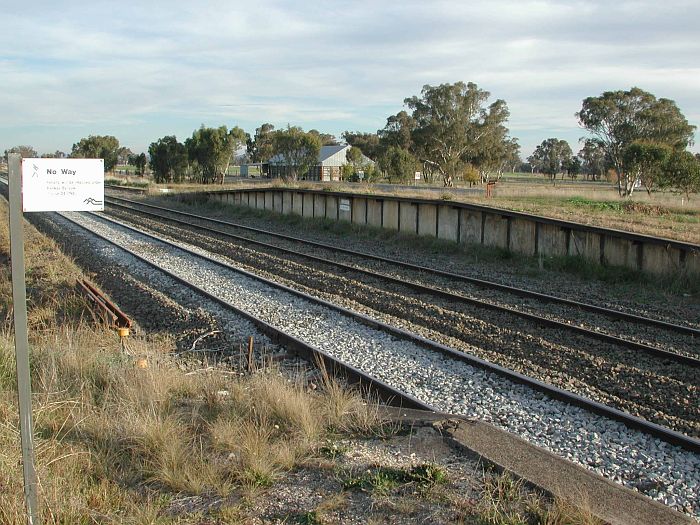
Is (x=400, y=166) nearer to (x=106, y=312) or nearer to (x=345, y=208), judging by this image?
(x=345, y=208)

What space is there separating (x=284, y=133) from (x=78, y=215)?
40364 mm

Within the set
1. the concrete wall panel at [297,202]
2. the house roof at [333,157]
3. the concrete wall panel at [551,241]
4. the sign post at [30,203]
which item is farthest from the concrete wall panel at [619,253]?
the house roof at [333,157]

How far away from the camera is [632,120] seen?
55.3 meters

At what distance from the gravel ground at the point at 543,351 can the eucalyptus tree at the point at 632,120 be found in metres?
44.0

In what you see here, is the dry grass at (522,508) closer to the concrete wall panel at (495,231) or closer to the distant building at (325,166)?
the concrete wall panel at (495,231)

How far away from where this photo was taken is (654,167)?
39375mm

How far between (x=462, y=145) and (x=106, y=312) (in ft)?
183

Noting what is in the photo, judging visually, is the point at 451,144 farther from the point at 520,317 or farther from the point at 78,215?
the point at 520,317

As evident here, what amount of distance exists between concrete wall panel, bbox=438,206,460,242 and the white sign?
56.7 feet

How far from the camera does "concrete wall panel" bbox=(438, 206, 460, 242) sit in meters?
21.2

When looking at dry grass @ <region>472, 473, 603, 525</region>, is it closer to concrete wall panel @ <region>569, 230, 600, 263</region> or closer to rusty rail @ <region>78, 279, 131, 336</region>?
rusty rail @ <region>78, 279, 131, 336</region>

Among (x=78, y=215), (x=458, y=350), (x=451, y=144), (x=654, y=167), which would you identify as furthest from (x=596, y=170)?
(x=458, y=350)

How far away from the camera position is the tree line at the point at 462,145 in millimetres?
40375

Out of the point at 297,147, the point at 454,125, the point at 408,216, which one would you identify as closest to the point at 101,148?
the point at 297,147
